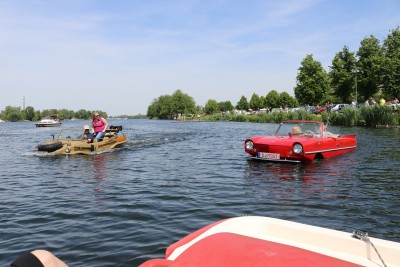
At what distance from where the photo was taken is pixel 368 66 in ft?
155

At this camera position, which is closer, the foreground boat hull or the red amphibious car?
the foreground boat hull

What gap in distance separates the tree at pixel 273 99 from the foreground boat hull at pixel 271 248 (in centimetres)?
9181

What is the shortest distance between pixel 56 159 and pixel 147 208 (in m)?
9.35

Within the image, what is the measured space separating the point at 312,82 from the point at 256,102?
51.5m

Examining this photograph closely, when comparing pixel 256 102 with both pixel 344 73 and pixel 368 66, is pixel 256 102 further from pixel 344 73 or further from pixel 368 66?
pixel 368 66

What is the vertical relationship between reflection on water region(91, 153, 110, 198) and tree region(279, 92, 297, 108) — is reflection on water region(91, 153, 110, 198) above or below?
below

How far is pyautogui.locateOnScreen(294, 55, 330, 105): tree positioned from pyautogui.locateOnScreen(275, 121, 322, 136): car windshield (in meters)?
40.2

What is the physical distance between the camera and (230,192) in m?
8.56

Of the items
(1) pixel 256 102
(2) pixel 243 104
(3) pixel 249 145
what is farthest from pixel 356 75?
(2) pixel 243 104

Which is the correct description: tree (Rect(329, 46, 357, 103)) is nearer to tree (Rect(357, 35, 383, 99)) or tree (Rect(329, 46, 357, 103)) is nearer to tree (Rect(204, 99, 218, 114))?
tree (Rect(357, 35, 383, 99))

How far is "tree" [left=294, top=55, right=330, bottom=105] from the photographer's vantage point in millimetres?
52688

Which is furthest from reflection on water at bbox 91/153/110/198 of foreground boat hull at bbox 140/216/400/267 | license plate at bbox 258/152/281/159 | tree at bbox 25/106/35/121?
tree at bbox 25/106/35/121

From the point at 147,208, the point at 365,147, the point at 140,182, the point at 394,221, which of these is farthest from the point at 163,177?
the point at 365,147

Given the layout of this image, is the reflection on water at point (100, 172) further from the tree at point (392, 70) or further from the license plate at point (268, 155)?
the tree at point (392, 70)
